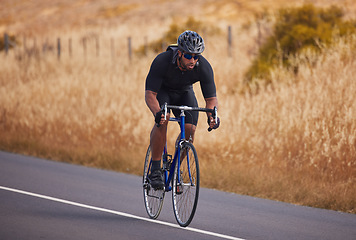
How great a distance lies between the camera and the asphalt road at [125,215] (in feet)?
25.4

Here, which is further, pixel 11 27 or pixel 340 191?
pixel 11 27

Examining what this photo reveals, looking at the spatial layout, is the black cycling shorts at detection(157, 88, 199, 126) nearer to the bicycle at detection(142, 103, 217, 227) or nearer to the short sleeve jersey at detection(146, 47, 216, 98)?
the short sleeve jersey at detection(146, 47, 216, 98)

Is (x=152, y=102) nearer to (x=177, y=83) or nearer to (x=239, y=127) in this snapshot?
(x=177, y=83)

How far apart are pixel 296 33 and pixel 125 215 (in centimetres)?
1262

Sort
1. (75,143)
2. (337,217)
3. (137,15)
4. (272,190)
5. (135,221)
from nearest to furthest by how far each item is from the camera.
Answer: (135,221)
(337,217)
(272,190)
(75,143)
(137,15)

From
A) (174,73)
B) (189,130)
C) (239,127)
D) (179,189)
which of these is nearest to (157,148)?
(189,130)

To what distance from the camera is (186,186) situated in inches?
305

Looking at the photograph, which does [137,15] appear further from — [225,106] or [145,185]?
[145,185]

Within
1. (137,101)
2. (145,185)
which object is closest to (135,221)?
(145,185)

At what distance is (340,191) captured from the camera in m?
10.5

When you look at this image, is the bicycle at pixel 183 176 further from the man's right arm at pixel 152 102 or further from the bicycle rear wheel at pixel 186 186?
the man's right arm at pixel 152 102

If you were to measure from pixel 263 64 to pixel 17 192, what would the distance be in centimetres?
1136

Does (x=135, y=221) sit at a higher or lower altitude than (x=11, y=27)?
lower

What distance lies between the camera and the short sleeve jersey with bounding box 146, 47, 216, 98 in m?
7.83
